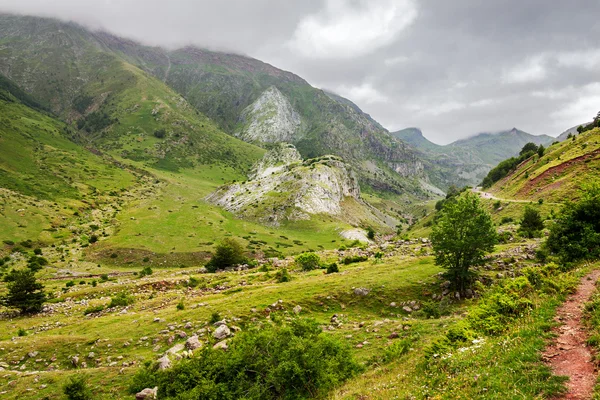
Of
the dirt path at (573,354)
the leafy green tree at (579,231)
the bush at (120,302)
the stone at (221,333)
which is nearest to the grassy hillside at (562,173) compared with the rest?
the leafy green tree at (579,231)

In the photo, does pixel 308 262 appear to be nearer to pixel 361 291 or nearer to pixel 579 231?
pixel 361 291

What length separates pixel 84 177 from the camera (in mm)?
156375

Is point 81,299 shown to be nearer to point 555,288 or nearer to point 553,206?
point 555,288

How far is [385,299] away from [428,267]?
941cm

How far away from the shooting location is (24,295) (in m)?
38.3

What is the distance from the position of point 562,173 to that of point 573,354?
79.4m

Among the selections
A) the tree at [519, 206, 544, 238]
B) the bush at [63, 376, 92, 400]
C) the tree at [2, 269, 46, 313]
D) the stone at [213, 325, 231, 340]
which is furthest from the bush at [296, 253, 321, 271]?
the tree at [2, 269, 46, 313]

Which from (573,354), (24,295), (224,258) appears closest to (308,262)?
(224,258)

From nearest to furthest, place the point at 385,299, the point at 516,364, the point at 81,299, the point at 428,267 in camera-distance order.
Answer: the point at 516,364, the point at 385,299, the point at 428,267, the point at 81,299

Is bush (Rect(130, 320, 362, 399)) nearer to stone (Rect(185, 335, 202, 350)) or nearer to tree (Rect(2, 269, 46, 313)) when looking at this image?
stone (Rect(185, 335, 202, 350))

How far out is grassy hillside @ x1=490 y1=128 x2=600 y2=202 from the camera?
197 ft

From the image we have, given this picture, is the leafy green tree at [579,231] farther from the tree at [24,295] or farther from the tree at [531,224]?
the tree at [24,295]

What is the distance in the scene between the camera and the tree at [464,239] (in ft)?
95.0

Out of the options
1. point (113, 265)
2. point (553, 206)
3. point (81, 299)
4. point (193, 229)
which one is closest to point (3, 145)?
point (193, 229)
